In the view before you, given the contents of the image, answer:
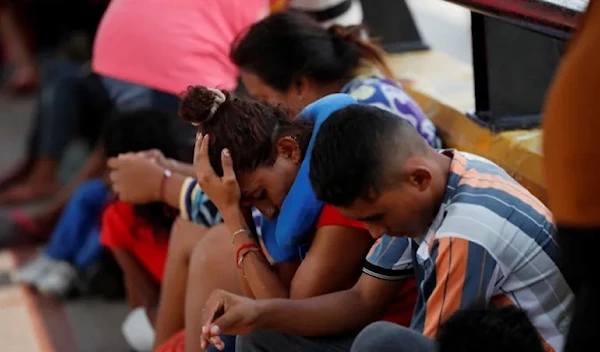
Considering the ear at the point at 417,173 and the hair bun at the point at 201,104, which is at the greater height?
the ear at the point at 417,173

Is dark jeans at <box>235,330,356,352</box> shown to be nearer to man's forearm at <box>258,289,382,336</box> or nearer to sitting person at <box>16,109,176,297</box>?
man's forearm at <box>258,289,382,336</box>

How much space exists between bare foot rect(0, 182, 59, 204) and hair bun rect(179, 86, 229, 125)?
188cm

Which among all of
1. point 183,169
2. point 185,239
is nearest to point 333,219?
point 185,239

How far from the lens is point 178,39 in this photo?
2.65m

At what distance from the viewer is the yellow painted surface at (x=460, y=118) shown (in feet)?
6.26

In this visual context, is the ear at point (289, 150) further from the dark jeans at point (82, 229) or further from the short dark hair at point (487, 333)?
the dark jeans at point (82, 229)

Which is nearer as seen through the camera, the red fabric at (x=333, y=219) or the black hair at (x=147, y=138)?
the red fabric at (x=333, y=219)

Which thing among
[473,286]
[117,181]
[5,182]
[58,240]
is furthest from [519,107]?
[5,182]

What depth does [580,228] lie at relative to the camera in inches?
41.3

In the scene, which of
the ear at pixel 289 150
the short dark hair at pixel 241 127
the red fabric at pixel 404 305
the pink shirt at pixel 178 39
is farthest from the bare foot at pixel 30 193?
the red fabric at pixel 404 305

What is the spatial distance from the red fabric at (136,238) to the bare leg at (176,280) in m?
0.32

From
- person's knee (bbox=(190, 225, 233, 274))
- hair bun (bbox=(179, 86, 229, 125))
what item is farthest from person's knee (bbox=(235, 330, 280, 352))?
hair bun (bbox=(179, 86, 229, 125))

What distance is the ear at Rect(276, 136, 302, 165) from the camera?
5.79 feet

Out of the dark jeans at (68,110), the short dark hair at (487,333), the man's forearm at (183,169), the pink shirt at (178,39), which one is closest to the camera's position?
the short dark hair at (487,333)
